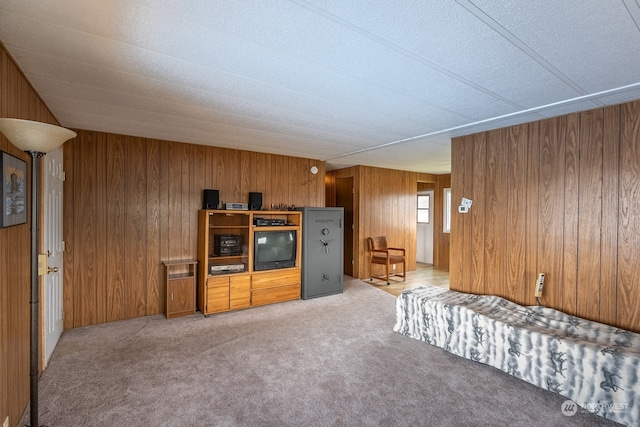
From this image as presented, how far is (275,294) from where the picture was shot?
14.9ft

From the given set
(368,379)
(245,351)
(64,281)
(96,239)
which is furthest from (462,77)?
(64,281)

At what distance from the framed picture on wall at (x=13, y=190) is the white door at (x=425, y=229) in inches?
306

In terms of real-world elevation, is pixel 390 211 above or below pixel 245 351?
above

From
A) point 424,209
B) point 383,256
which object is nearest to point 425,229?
point 424,209

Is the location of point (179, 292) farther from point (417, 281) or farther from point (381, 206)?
point (417, 281)

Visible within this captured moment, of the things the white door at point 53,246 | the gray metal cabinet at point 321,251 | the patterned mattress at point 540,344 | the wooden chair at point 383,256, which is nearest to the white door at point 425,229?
the wooden chair at point 383,256

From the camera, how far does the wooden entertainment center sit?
4.04 m

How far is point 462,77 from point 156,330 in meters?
3.98

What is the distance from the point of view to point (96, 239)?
371 cm

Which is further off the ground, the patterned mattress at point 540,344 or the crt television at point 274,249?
the crt television at point 274,249

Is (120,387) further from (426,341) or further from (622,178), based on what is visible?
(622,178)

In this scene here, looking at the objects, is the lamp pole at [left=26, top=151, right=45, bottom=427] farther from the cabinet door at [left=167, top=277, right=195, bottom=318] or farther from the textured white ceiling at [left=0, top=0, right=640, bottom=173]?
the cabinet door at [left=167, top=277, right=195, bottom=318]

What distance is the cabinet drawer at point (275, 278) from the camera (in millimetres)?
4379

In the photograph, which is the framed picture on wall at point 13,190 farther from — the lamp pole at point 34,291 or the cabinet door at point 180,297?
the cabinet door at point 180,297
